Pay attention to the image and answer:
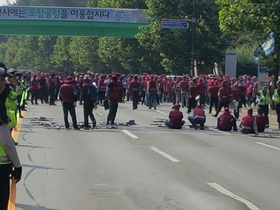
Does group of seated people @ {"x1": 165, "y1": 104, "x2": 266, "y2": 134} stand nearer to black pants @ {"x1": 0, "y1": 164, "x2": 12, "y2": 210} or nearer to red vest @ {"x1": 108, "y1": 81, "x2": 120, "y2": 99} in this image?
red vest @ {"x1": 108, "y1": 81, "x2": 120, "y2": 99}

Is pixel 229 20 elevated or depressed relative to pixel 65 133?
elevated

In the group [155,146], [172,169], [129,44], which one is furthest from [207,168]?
[129,44]

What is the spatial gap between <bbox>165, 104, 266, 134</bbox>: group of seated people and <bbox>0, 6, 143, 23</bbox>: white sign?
4618 cm

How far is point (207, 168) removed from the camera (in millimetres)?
15438

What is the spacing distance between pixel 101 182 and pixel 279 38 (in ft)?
71.0

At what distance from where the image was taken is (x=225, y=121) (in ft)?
84.7

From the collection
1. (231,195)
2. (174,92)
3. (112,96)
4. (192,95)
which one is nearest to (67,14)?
(174,92)

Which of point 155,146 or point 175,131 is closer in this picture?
point 155,146

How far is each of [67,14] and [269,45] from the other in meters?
43.2

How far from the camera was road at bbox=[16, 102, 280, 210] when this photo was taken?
448 inches

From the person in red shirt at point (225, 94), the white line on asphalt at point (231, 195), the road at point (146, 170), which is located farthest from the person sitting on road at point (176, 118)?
the white line on asphalt at point (231, 195)

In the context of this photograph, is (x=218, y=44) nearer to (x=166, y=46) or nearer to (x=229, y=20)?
(x=166, y=46)

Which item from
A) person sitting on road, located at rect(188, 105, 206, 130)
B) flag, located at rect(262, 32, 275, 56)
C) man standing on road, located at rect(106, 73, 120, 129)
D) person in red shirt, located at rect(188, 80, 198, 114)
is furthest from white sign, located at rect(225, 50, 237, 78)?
man standing on road, located at rect(106, 73, 120, 129)

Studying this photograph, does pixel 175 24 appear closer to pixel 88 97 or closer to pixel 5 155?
pixel 88 97
